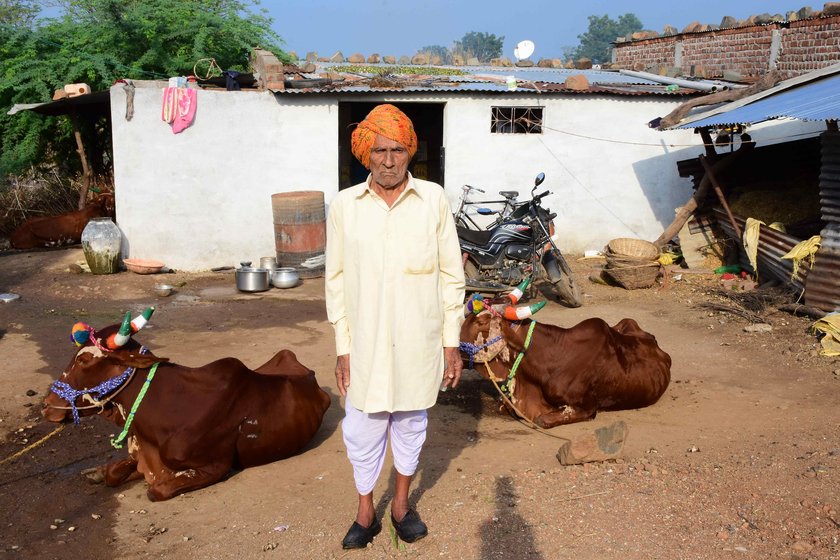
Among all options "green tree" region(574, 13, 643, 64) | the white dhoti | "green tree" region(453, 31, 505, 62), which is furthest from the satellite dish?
"green tree" region(574, 13, 643, 64)

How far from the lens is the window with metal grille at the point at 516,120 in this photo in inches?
479

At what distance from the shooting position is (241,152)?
11.4 m

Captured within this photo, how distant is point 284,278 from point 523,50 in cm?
892

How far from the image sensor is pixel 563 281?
30.2 feet

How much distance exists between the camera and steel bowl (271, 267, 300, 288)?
10.3 m

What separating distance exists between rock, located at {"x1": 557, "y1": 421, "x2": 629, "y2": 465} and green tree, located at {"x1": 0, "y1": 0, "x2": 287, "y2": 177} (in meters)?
11.1

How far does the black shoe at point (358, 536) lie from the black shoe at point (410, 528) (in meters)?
0.12

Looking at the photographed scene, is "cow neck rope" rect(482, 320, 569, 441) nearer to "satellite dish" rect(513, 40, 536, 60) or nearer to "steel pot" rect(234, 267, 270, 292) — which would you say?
"steel pot" rect(234, 267, 270, 292)

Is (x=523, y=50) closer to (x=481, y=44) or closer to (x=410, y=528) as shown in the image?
(x=410, y=528)

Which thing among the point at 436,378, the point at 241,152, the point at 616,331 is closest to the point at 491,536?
the point at 436,378

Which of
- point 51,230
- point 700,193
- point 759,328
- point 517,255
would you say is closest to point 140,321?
point 517,255

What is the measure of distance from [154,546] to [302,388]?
Result: 4.64ft

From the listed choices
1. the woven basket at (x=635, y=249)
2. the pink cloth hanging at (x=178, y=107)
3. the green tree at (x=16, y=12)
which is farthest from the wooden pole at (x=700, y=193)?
the green tree at (x=16, y=12)

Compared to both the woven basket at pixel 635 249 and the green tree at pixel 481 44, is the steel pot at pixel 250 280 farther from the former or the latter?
the green tree at pixel 481 44
